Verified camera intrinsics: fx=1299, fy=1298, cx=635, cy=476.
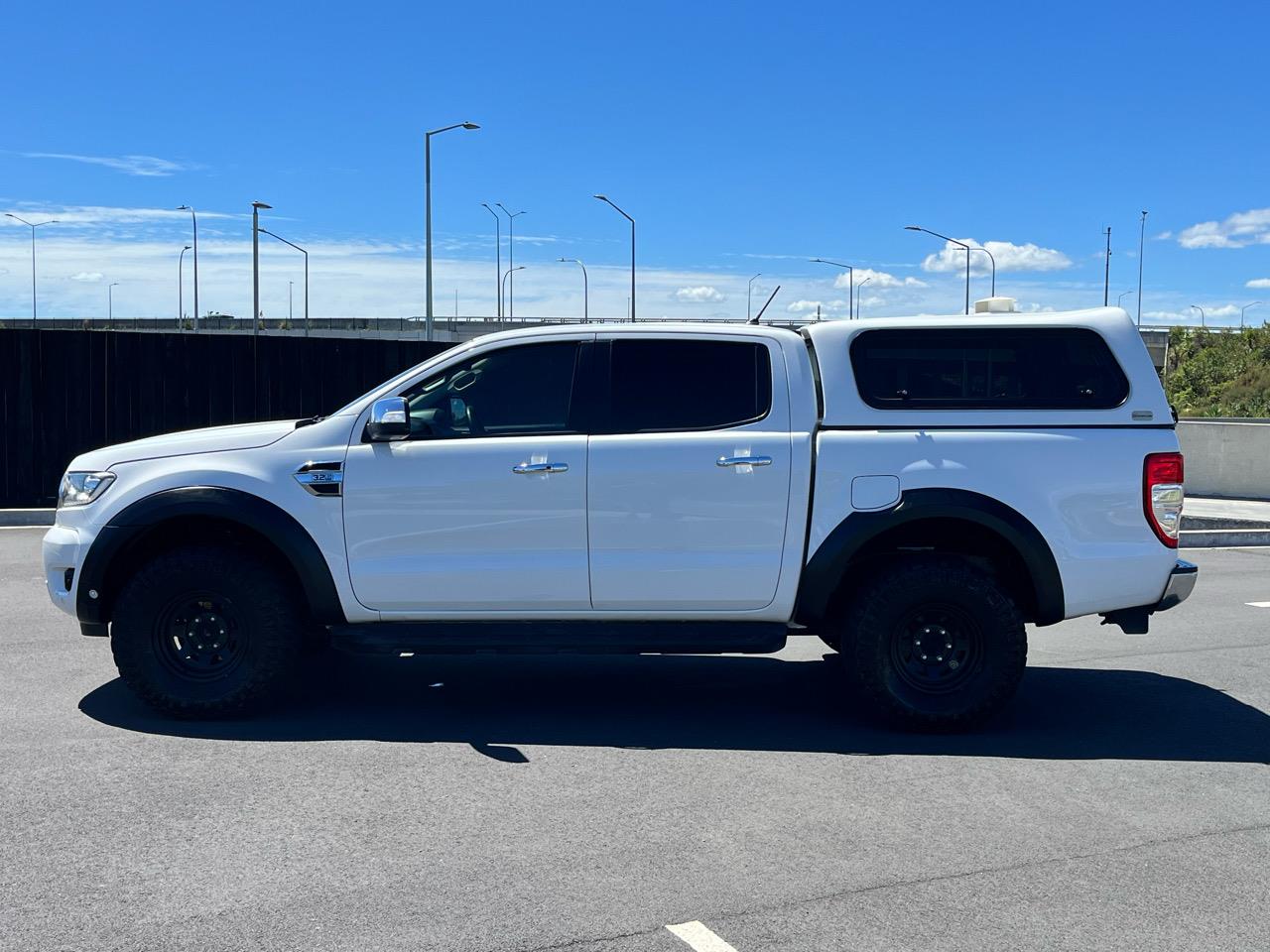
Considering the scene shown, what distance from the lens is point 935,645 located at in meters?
6.28

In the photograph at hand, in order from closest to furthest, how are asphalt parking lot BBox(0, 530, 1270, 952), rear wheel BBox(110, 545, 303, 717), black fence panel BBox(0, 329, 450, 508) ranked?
1. asphalt parking lot BBox(0, 530, 1270, 952)
2. rear wheel BBox(110, 545, 303, 717)
3. black fence panel BBox(0, 329, 450, 508)

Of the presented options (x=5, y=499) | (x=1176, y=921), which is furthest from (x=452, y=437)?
(x=5, y=499)

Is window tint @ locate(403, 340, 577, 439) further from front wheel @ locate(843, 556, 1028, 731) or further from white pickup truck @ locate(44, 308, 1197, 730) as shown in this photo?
front wheel @ locate(843, 556, 1028, 731)

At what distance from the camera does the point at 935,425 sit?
20.4ft

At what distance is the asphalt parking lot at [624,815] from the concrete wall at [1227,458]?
459 inches

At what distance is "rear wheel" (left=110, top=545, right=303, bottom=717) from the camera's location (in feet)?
20.5

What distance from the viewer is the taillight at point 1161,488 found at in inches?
242

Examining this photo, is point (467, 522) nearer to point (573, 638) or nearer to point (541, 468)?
point (541, 468)

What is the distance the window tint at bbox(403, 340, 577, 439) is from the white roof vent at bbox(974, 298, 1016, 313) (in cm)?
223

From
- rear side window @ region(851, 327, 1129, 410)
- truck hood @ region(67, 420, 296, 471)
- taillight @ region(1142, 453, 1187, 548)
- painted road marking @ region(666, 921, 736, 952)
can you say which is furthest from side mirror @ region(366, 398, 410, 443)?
taillight @ region(1142, 453, 1187, 548)

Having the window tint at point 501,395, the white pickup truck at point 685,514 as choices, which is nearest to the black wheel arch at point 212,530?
the white pickup truck at point 685,514

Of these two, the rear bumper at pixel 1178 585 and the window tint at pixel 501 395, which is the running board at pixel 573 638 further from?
the rear bumper at pixel 1178 585

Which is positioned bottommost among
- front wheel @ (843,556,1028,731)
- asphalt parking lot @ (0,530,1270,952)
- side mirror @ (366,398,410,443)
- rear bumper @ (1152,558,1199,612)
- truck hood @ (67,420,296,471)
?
asphalt parking lot @ (0,530,1270,952)

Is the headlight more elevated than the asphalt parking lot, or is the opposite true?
the headlight
